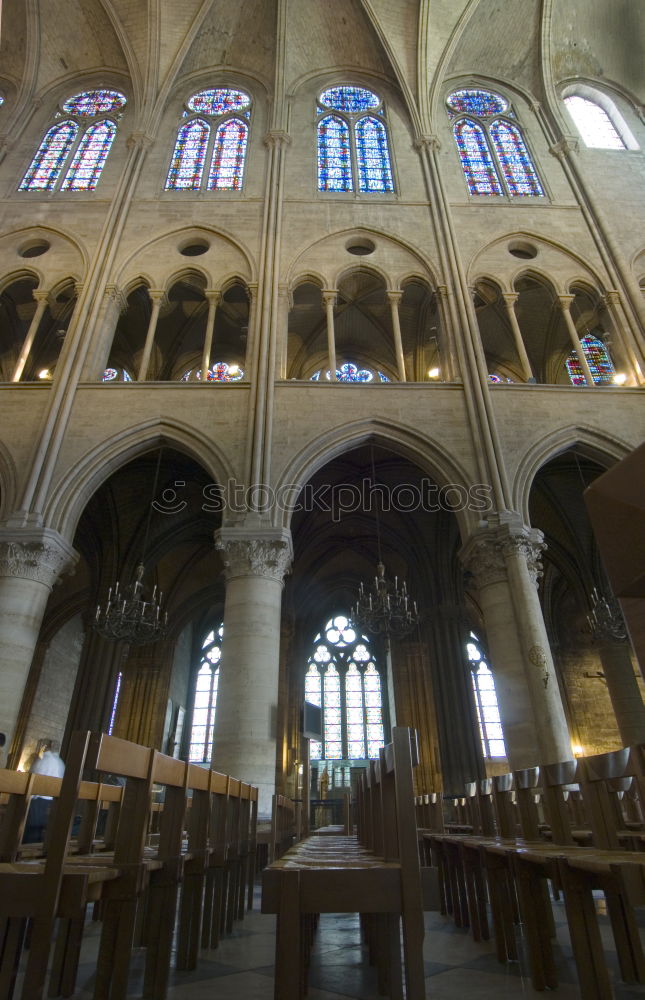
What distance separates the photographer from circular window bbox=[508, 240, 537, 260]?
1441cm

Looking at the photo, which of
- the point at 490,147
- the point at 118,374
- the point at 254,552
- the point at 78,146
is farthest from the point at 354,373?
the point at 78,146

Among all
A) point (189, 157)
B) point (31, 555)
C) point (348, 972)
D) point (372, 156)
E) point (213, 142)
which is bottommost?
point (348, 972)

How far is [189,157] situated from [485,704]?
63.0 feet

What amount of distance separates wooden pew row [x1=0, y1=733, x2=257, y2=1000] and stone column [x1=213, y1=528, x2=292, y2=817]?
4.72 m

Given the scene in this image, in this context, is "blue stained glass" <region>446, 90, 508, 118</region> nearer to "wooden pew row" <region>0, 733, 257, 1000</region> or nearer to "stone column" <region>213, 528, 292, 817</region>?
"stone column" <region>213, 528, 292, 817</region>

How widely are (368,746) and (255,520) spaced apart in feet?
39.1

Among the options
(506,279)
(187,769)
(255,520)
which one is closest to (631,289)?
(506,279)

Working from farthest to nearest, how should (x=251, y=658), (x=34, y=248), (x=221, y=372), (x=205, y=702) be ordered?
(x=205, y=702) → (x=221, y=372) → (x=34, y=248) → (x=251, y=658)

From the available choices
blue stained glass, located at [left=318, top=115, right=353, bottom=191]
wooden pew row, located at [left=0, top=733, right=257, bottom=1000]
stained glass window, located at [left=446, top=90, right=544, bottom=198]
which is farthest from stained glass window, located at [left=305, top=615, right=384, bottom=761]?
wooden pew row, located at [left=0, top=733, right=257, bottom=1000]

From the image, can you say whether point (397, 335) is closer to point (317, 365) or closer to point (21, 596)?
point (317, 365)

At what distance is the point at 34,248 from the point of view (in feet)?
47.2

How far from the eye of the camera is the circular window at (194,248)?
14492mm

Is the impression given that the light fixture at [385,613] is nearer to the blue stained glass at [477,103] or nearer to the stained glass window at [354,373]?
the stained glass window at [354,373]

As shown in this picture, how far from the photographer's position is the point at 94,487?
10812 mm
